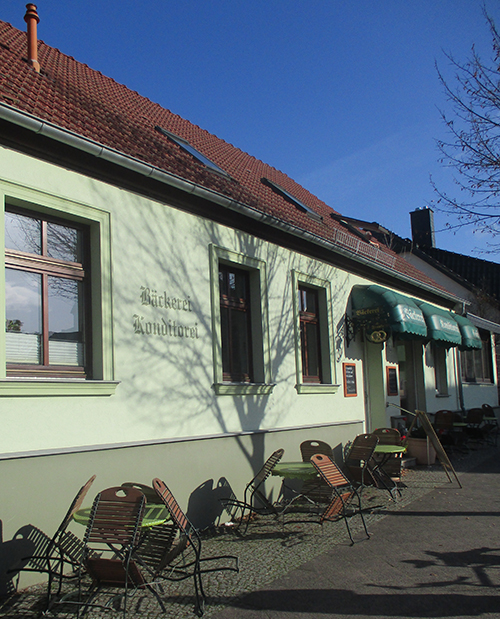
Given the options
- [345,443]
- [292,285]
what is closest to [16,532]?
[292,285]

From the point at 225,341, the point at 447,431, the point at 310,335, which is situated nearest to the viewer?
the point at 225,341

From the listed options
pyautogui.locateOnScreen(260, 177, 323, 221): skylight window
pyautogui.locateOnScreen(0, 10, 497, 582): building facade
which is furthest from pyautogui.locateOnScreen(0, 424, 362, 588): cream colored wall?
pyautogui.locateOnScreen(260, 177, 323, 221): skylight window

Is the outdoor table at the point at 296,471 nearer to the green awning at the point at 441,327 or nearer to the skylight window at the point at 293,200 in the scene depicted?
the skylight window at the point at 293,200

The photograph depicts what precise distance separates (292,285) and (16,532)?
6195 mm

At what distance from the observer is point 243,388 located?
848 cm

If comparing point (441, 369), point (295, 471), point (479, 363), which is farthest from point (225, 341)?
point (479, 363)

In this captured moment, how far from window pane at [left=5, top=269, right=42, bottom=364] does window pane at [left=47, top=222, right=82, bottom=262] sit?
1.27 feet

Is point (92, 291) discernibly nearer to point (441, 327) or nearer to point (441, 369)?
point (441, 327)

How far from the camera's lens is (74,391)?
6.02 m

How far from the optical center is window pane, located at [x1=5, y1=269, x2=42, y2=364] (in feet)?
19.1

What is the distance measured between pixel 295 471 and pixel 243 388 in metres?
1.59

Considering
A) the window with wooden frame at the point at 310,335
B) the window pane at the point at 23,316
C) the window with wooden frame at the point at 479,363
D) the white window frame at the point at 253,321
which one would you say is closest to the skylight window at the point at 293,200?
the window with wooden frame at the point at 310,335

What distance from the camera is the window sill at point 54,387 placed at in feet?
17.9

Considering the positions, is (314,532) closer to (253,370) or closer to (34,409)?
(253,370)
